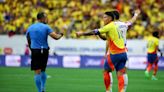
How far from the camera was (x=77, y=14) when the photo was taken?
3459cm

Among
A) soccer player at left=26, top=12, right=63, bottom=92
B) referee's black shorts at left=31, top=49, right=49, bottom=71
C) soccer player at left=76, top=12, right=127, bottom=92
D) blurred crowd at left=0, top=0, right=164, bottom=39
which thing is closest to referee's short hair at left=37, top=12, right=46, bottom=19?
soccer player at left=26, top=12, right=63, bottom=92

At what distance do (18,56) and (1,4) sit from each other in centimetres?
547

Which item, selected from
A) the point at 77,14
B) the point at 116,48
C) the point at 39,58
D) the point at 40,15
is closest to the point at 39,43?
the point at 39,58

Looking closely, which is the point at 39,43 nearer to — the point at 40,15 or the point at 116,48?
the point at 40,15

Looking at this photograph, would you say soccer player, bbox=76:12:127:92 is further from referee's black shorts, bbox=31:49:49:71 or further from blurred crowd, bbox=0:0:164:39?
blurred crowd, bbox=0:0:164:39

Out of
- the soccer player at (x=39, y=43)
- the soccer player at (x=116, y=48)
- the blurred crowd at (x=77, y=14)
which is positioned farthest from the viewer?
the blurred crowd at (x=77, y=14)

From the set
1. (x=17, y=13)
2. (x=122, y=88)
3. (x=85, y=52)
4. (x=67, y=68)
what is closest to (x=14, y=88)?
(x=122, y=88)

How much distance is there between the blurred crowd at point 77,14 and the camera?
1328 inches

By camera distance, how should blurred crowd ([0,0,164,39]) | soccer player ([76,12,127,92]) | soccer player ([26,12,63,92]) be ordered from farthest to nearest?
blurred crowd ([0,0,164,39]) → soccer player ([26,12,63,92]) → soccer player ([76,12,127,92])

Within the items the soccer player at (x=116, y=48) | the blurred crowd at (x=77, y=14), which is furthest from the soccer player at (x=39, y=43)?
the blurred crowd at (x=77, y=14)

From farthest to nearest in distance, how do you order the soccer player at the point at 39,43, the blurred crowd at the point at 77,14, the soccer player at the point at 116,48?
the blurred crowd at the point at 77,14
the soccer player at the point at 39,43
the soccer player at the point at 116,48

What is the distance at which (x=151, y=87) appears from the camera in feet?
64.0

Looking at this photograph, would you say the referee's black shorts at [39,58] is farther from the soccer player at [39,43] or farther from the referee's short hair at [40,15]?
the referee's short hair at [40,15]

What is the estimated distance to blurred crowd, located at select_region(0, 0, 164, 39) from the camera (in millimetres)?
33719
